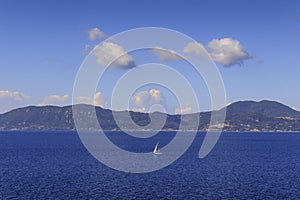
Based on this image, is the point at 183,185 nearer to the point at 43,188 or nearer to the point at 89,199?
the point at 89,199

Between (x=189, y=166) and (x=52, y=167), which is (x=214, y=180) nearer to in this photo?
(x=189, y=166)

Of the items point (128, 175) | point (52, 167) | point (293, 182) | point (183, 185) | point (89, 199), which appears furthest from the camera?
point (52, 167)

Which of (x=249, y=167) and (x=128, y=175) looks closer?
(x=128, y=175)

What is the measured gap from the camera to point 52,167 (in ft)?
519

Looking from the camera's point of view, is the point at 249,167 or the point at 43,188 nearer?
the point at 43,188

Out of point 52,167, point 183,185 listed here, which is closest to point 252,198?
point 183,185

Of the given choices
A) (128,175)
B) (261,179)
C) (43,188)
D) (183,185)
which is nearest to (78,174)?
(128,175)

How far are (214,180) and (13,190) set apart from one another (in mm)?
62500

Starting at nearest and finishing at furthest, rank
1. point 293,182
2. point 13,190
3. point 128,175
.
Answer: point 13,190 < point 293,182 < point 128,175

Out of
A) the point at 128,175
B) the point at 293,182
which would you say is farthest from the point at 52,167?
the point at 293,182

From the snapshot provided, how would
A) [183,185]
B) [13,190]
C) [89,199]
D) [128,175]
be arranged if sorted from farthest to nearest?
[128,175], [183,185], [13,190], [89,199]

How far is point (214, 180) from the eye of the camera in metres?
128

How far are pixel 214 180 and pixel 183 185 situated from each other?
50.9 feet

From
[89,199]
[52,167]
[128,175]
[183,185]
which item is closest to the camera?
[89,199]
